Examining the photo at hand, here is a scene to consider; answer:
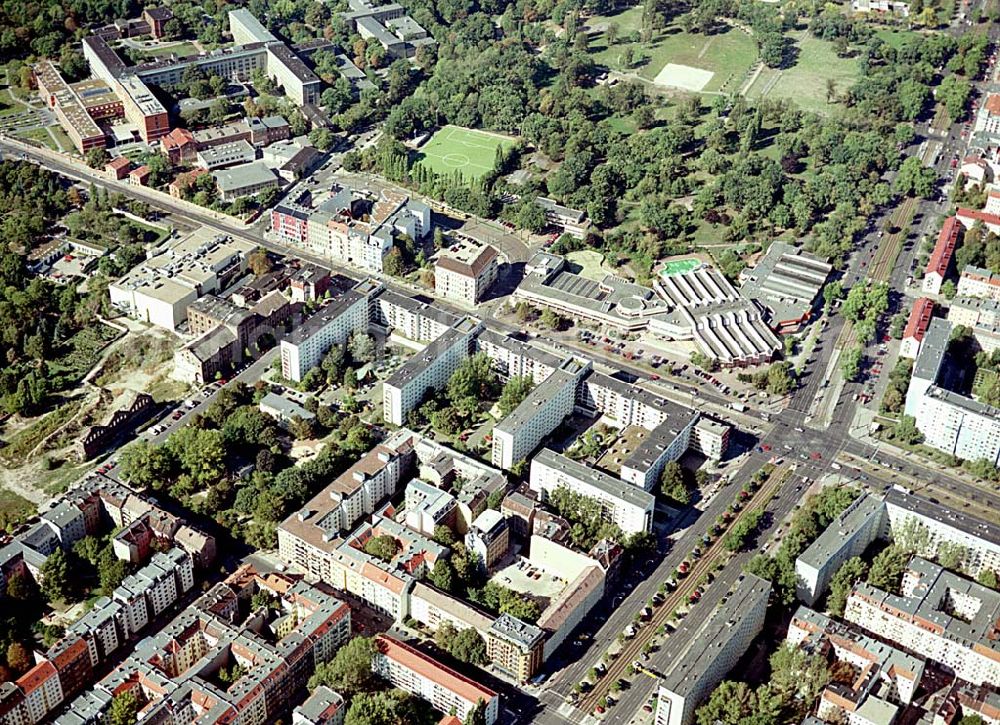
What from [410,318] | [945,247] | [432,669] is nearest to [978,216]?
[945,247]

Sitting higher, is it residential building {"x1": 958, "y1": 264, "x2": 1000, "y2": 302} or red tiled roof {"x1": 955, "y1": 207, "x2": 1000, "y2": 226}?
red tiled roof {"x1": 955, "y1": 207, "x2": 1000, "y2": 226}

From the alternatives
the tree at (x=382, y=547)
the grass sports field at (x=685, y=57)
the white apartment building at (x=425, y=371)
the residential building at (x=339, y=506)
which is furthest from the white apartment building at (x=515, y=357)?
the grass sports field at (x=685, y=57)

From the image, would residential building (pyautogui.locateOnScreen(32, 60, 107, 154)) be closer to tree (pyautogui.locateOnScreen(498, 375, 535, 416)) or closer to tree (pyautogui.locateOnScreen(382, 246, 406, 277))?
tree (pyautogui.locateOnScreen(382, 246, 406, 277))

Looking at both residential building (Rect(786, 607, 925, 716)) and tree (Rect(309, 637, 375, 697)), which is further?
tree (Rect(309, 637, 375, 697))

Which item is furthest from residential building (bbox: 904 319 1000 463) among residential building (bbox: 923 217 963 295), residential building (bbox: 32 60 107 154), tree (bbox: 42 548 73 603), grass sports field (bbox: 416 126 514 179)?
residential building (bbox: 32 60 107 154)

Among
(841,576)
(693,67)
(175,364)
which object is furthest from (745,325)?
(693,67)

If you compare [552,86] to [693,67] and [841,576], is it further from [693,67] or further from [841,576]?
[841,576]

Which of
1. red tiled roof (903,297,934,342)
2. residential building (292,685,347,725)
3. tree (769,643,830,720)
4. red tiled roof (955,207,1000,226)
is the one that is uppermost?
red tiled roof (955,207,1000,226)
